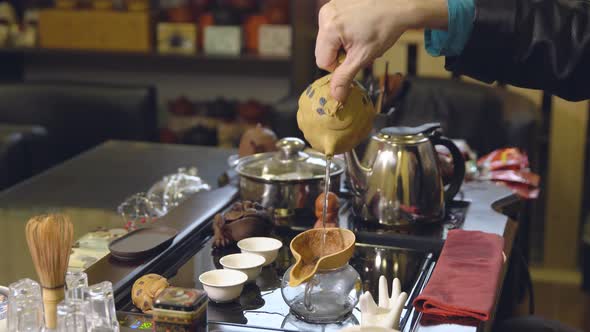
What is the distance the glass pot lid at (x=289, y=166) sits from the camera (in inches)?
70.9

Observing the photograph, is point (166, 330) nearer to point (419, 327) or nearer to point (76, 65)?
point (419, 327)

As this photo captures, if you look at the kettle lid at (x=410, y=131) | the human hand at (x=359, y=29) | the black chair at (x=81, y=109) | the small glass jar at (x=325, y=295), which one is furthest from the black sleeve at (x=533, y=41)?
Answer: the black chair at (x=81, y=109)

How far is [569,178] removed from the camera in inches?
147

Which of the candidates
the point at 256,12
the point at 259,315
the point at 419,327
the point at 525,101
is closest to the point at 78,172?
the point at 259,315

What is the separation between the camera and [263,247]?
1564mm

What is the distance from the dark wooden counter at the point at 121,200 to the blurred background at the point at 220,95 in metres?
0.45

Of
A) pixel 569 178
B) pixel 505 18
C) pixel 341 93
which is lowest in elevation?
pixel 569 178

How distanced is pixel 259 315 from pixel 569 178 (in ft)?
8.83

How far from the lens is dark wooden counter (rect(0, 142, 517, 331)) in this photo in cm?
159

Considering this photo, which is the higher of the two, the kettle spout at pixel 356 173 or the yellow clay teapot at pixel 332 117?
the yellow clay teapot at pixel 332 117

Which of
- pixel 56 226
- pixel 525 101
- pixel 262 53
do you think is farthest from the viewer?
pixel 262 53

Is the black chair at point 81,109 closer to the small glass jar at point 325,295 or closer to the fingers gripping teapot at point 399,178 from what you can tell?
the fingers gripping teapot at point 399,178

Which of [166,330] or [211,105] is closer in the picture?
[166,330]

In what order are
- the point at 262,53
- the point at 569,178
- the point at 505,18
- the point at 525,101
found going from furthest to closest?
the point at 262,53 → the point at 569,178 → the point at 525,101 → the point at 505,18
